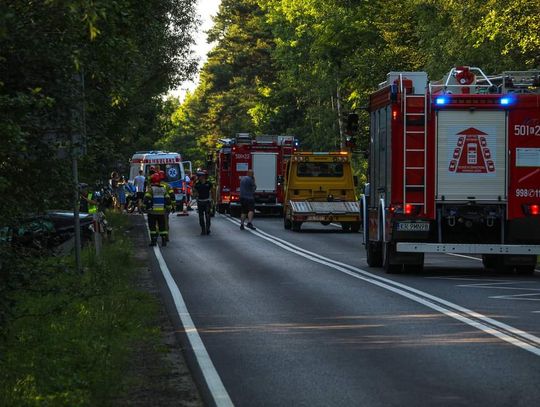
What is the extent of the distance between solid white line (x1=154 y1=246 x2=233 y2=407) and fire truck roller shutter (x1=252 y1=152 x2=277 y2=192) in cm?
2914

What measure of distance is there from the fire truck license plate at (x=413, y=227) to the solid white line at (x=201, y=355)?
12.4 feet

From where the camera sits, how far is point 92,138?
13688 millimetres

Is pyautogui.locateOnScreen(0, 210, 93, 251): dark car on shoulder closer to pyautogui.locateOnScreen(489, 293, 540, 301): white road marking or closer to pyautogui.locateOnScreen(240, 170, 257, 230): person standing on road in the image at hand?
pyautogui.locateOnScreen(489, 293, 540, 301): white road marking

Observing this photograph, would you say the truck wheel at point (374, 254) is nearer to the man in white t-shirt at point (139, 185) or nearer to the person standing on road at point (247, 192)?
the person standing on road at point (247, 192)

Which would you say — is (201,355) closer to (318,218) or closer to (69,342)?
(69,342)

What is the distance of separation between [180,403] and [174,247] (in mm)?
20558

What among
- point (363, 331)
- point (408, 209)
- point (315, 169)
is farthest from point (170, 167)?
point (363, 331)

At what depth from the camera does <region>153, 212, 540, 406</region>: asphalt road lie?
9414 millimetres

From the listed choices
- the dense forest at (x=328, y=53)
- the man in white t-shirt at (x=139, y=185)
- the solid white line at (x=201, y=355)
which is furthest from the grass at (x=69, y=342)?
the man in white t-shirt at (x=139, y=185)

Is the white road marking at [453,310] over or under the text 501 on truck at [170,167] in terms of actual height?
under

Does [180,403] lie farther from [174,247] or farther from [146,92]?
[146,92]

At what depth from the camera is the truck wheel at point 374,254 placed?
72.9 ft

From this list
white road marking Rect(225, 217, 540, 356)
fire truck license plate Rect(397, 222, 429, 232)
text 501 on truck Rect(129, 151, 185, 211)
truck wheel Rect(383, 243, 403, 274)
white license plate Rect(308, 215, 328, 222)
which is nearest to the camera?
white road marking Rect(225, 217, 540, 356)

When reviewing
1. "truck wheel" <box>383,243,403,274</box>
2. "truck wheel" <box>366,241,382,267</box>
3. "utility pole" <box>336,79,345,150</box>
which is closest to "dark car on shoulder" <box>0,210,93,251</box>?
"truck wheel" <box>383,243,403,274</box>
